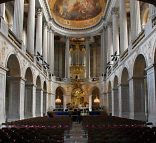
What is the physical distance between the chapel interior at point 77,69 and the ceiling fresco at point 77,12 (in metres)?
0.15

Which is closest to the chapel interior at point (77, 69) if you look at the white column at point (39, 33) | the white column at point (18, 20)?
the white column at point (18, 20)

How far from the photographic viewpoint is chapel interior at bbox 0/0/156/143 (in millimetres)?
14383

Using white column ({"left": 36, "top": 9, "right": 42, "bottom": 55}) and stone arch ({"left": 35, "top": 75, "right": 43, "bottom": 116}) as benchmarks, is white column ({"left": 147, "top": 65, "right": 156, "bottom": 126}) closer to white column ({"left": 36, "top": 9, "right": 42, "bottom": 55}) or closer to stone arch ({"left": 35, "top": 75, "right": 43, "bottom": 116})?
stone arch ({"left": 35, "top": 75, "right": 43, "bottom": 116})

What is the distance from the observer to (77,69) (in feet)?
144

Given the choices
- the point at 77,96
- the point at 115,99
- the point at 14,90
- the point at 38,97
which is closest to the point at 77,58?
the point at 77,96

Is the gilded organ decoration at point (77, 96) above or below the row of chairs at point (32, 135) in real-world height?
above

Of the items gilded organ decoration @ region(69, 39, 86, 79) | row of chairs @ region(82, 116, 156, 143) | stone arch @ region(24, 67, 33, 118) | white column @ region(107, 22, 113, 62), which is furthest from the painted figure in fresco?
row of chairs @ region(82, 116, 156, 143)

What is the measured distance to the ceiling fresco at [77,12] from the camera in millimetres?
40750

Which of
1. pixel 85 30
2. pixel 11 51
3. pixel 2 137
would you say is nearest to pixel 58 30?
pixel 85 30

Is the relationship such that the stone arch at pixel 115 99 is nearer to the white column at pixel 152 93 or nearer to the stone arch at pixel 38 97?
the stone arch at pixel 38 97

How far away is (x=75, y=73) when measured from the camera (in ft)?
143

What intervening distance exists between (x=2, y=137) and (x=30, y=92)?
58.4 feet

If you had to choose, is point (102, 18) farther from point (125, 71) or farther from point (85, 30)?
point (125, 71)

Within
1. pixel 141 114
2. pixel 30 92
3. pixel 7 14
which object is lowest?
pixel 141 114
